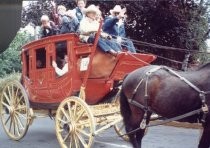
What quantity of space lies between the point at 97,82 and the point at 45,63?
113 centimetres

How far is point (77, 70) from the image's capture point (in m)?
5.91

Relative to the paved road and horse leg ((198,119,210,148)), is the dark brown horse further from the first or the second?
the paved road

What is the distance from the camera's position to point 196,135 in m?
7.78

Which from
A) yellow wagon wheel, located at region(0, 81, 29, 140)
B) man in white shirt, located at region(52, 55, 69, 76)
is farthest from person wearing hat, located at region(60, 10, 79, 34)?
yellow wagon wheel, located at region(0, 81, 29, 140)

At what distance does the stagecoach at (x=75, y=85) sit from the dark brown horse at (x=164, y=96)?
48 centimetres

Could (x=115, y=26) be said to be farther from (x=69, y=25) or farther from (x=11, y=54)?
(x=11, y=54)

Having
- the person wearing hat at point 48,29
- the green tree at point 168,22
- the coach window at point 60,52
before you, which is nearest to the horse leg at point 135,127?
the coach window at point 60,52

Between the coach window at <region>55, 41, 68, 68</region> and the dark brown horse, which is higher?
the coach window at <region>55, 41, 68, 68</region>

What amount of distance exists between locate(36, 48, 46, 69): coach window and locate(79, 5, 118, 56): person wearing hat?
1.12 m

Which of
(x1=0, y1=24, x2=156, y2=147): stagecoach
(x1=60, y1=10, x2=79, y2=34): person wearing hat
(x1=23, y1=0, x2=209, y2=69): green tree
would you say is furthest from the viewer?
(x1=23, y1=0, x2=209, y2=69): green tree

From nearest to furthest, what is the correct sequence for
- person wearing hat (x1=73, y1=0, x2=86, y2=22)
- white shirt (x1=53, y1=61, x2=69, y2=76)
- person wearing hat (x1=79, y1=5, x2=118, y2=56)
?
person wearing hat (x1=79, y1=5, x2=118, y2=56) → white shirt (x1=53, y1=61, x2=69, y2=76) → person wearing hat (x1=73, y1=0, x2=86, y2=22)

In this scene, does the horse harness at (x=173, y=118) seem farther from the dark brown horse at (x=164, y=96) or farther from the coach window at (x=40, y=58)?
the coach window at (x=40, y=58)

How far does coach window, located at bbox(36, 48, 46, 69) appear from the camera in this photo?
22.1ft

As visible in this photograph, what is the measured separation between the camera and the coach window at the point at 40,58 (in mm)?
6742
